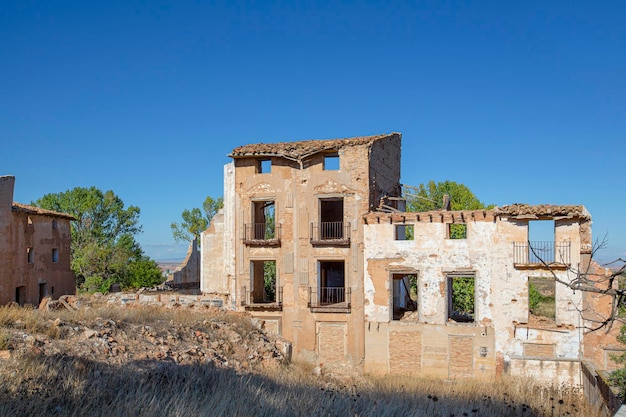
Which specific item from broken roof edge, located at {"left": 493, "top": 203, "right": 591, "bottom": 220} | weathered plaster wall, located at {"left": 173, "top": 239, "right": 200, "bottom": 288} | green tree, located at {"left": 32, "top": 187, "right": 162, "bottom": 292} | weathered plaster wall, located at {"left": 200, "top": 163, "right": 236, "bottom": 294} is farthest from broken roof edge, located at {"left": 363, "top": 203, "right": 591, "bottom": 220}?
green tree, located at {"left": 32, "top": 187, "right": 162, "bottom": 292}

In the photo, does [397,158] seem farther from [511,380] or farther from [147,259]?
[147,259]

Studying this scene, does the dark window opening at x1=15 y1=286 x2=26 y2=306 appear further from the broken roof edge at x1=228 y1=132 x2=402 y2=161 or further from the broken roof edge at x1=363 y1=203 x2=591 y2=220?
the broken roof edge at x1=363 y1=203 x2=591 y2=220

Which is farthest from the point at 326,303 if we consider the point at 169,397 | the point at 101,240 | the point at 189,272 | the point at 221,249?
the point at 101,240

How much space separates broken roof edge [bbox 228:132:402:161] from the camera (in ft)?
80.5

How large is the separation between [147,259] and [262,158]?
25678 mm

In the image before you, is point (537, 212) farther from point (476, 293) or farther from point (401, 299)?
point (401, 299)

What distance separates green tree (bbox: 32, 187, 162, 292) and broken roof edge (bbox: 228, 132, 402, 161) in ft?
62.6

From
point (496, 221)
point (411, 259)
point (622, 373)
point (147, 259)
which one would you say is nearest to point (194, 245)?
point (147, 259)

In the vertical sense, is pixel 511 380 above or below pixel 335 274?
below

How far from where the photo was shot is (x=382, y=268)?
2362 cm

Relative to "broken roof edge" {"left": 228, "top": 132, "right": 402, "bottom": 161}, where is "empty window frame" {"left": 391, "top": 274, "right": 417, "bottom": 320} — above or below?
below

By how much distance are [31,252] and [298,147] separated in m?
13.5

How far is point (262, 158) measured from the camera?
25.9 metres

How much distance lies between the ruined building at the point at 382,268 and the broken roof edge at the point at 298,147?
5cm
